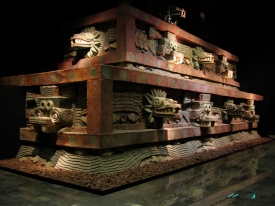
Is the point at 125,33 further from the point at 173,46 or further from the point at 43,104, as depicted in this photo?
the point at 43,104

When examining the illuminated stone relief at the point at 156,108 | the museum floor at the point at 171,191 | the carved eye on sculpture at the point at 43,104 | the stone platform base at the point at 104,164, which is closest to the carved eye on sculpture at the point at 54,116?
the carved eye on sculpture at the point at 43,104

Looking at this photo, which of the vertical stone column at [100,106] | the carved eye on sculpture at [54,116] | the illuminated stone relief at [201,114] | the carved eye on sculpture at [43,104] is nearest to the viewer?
the vertical stone column at [100,106]

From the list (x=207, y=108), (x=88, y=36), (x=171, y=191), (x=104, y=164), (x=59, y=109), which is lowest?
(x=171, y=191)

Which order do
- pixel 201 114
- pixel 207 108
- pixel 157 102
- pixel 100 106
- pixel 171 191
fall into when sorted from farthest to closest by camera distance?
1. pixel 207 108
2. pixel 201 114
3. pixel 157 102
4. pixel 100 106
5. pixel 171 191

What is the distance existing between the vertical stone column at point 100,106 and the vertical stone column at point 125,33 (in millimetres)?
1835

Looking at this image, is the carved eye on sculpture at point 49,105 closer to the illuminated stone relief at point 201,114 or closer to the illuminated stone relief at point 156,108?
the illuminated stone relief at point 156,108

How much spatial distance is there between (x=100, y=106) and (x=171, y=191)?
173cm

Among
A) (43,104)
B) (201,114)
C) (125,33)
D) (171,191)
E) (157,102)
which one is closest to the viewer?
(171,191)

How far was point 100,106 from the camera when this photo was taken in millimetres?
4762

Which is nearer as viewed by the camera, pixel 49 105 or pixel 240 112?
pixel 49 105

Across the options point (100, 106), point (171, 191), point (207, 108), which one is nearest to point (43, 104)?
point (100, 106)

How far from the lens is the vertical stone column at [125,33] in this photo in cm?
650

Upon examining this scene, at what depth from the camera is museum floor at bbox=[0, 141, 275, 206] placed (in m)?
3.62

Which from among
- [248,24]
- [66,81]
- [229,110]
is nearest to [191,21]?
[229,110]
